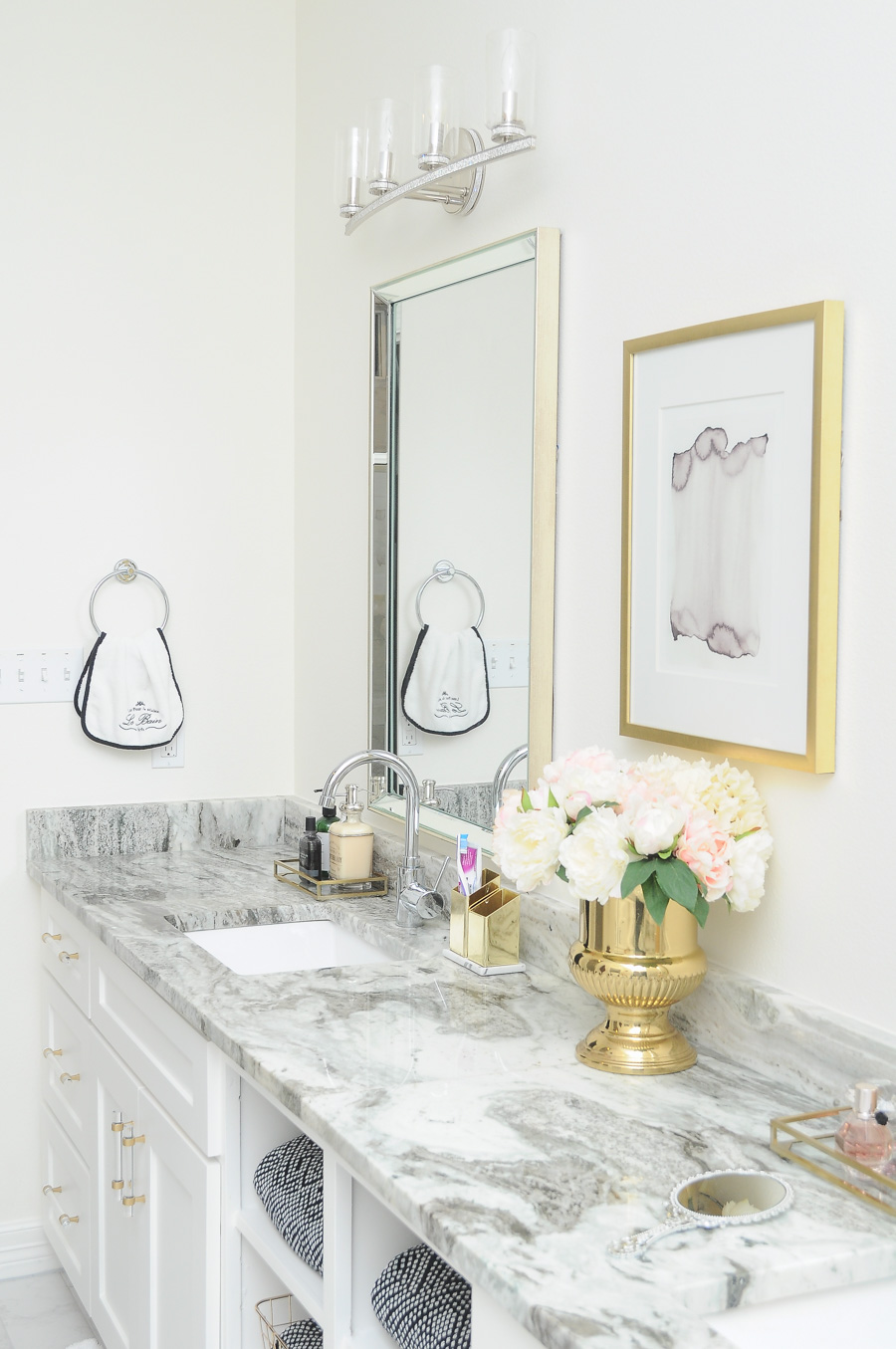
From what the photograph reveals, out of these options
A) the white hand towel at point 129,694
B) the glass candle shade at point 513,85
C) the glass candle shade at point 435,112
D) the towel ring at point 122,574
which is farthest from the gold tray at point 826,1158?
the towel ring at point 122,574

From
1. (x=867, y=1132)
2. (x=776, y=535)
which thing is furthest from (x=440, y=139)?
(x=867, y=1132)

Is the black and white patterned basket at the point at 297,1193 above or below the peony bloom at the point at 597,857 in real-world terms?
below

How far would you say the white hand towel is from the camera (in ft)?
8.50

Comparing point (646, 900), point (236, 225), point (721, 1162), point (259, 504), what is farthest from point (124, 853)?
point (721, 1162)

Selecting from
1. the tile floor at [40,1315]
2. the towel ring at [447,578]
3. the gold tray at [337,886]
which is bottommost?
the tile floor at [40,1315]

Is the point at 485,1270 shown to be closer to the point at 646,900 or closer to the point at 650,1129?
the point at 650,1129

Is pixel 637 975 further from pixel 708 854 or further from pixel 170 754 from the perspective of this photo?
pixel 170 754

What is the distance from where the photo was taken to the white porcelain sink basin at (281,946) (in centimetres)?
219

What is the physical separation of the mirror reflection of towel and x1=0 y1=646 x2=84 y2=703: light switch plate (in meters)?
0.75

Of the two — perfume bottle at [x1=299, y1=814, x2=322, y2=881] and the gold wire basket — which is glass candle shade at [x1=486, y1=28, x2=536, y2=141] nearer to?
perfume bottle at [x1=299, y1=814, x2=322, y2=881]

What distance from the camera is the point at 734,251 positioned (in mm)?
1438

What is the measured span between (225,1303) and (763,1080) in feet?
2.60

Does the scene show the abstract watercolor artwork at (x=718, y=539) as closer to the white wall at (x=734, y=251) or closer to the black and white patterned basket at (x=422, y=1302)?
the white wall at (x=734, y=251)

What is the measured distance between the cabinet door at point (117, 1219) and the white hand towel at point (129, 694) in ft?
2.18
